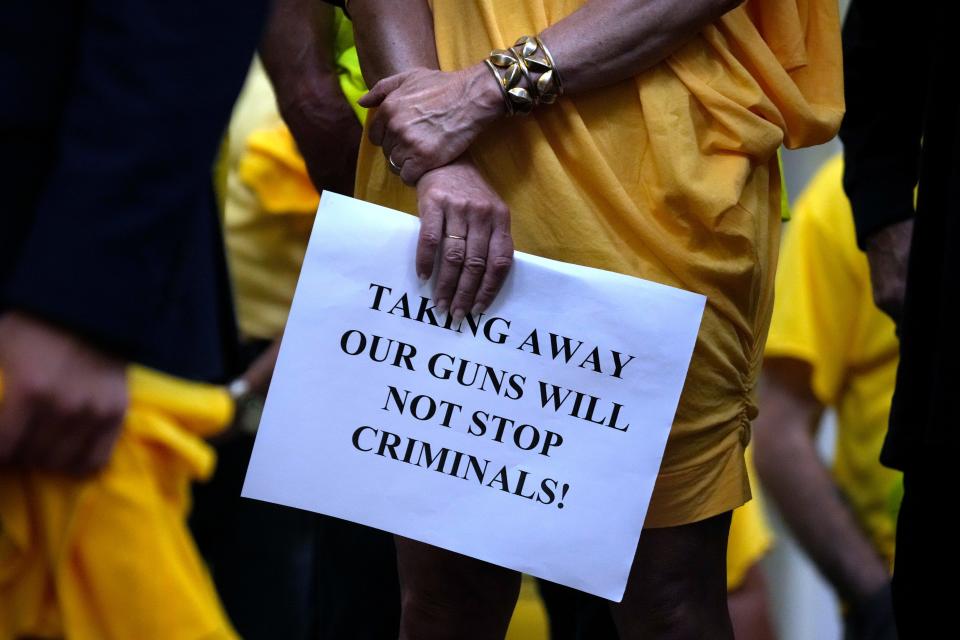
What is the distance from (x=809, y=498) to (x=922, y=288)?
58.8 inches

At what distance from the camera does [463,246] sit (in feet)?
5.33

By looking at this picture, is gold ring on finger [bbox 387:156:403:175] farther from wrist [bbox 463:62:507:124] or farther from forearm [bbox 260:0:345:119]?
forearm [bbox 260:0:345:119]

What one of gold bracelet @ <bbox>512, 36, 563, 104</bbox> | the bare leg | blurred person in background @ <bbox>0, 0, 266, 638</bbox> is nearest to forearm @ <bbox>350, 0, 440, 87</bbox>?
gold bracelet @ <bbox>512, 36, 563, 104</bbox>

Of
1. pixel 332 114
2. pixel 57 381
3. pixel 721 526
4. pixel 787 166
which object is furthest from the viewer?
pixel 787 166

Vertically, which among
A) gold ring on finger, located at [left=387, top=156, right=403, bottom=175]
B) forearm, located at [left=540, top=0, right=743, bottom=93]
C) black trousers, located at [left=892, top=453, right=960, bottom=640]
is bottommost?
black trousers, located at [left=892, top=453, right=960, bottom=640]

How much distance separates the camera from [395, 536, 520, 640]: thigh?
183 centimetres

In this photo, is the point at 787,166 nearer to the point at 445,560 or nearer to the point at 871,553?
the point at 871,553

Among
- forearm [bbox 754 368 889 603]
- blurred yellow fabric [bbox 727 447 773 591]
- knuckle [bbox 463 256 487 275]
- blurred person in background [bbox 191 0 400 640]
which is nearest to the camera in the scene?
knuckle [bbox 463 256 487 275]

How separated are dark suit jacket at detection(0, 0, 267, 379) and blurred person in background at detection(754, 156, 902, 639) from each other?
209 cm

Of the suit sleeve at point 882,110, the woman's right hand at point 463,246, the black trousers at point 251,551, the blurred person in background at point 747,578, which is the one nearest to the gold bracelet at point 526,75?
the woman's right hand at point 463,246

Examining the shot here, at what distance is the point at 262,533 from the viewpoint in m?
3.73

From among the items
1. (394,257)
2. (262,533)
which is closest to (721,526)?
(394,257)

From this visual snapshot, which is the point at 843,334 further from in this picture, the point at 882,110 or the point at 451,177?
the point at 451,177

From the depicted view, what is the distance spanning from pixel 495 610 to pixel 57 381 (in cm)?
88
